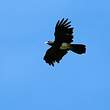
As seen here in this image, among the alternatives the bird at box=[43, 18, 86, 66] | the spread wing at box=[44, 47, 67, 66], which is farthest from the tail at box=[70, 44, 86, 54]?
the spread wing at box=[44, 47, 67, 66]

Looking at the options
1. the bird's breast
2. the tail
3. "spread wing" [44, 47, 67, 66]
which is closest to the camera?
the tail

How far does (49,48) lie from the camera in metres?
18.2

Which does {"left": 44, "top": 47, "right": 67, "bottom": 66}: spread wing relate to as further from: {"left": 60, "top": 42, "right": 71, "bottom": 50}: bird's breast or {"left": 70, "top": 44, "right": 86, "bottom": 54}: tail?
{"left": 70, "top": 44, "right": 86, "bottom": 54}: tail

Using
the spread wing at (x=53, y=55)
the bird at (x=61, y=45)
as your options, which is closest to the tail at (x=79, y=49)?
the bird at (x=61, y=45)

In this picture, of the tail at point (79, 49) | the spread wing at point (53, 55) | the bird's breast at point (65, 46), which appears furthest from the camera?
the spread wing at point (53, 55)

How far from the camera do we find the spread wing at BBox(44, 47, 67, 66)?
58.2ft

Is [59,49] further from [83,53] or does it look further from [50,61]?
[83,53]

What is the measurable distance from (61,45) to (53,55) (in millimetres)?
984

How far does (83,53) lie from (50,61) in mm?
2686

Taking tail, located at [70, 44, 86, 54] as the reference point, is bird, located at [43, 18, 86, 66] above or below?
above

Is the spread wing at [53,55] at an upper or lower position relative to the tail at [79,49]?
upper

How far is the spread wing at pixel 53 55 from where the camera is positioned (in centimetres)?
1773

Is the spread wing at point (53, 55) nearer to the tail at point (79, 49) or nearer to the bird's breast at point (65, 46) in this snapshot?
the bird's breast at point (65, 46)

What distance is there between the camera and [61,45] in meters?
17.2
